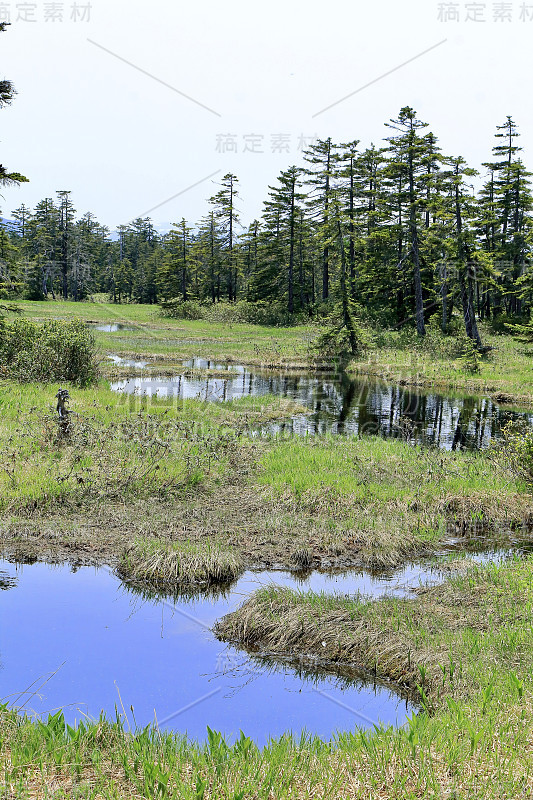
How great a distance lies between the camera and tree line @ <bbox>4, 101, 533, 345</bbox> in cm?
3684

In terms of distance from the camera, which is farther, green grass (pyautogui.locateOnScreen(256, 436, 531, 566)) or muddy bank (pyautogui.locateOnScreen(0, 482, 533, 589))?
green grass (pyautogui.locateOnScreen(256, 436, 531, 566))

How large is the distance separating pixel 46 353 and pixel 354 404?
11.9 meters

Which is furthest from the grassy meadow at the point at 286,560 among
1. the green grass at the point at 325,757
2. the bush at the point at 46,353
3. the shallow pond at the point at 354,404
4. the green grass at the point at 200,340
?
the green grass at the point at 200,340

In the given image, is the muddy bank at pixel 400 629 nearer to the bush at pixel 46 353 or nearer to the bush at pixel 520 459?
the bush at pixel 520 459

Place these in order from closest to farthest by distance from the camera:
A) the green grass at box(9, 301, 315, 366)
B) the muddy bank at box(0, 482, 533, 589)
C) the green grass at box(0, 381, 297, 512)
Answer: the muddy bank at box(0, 482, 533, 589) < the green grass at box(0, 381, 297, 512) < the green grass at box(9, 301, 315, 366)

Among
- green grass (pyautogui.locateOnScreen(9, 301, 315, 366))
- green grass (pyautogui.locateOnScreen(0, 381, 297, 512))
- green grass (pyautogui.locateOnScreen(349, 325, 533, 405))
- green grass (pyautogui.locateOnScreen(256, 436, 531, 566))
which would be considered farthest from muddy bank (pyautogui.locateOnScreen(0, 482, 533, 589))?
green grass (pyautogui.locateOnScreen(9, 301, 315, 366))

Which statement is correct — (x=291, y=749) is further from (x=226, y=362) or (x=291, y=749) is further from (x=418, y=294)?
(x=418, y=294)

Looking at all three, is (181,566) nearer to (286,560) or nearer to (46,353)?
(286,560)

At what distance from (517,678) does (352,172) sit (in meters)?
55.5

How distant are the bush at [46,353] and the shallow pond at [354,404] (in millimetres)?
1965

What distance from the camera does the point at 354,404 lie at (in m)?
25.3

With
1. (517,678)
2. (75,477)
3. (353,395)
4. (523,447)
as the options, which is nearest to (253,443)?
(75,477)

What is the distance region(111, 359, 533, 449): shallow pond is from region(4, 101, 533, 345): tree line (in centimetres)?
698

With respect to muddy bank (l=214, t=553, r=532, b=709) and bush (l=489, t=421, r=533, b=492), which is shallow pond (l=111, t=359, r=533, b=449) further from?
muddy bank (l=214, t=553, r=532, b=709)
